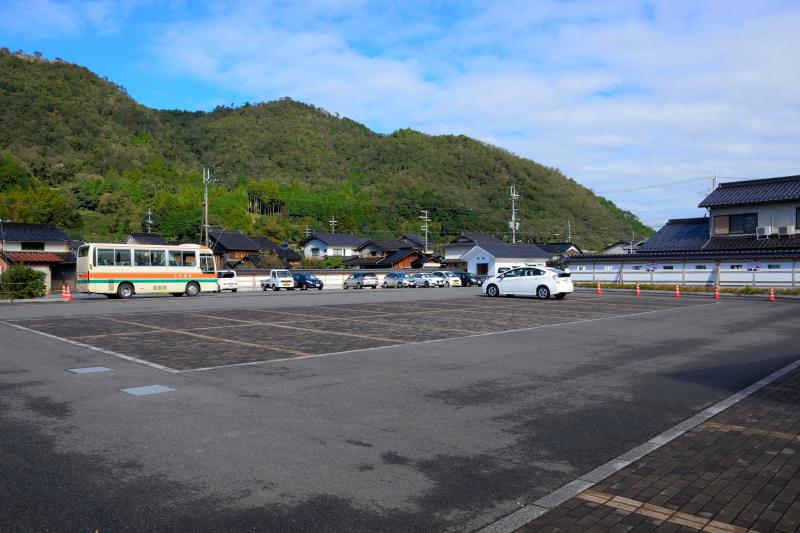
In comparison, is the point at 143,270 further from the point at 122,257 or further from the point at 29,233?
the point at 29,233

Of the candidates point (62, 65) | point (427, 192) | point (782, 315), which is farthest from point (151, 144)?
point (782, 315)

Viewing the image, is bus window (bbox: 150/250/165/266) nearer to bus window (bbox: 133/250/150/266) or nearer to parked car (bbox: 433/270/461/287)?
bus window (bbox: 133/250/150/266)

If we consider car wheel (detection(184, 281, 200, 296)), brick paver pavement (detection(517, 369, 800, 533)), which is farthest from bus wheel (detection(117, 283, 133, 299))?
brick paver pavement (detection(517, 369, 800, 533))

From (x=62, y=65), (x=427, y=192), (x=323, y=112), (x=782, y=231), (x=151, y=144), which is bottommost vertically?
(x=782, y=231)

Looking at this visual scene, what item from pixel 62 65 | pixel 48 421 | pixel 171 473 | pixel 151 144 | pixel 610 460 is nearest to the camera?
pixel 171 473

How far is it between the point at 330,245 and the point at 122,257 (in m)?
59.5

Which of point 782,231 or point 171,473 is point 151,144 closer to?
point 782,231

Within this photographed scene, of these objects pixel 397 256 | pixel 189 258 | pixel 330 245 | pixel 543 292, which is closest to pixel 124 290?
pixel 189 258

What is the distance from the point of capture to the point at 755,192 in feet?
143

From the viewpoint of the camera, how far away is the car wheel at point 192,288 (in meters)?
34.7

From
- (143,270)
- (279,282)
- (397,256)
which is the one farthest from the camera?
(397,256)

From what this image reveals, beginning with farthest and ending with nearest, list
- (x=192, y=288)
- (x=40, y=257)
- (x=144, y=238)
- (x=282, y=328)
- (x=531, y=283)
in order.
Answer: (x=144, y=238) → (x=40, y=257) → (x=192, y=288) → (x=531, y=283) → (x=282, y=328)

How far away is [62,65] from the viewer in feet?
426

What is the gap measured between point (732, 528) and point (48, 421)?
6.75 meters
